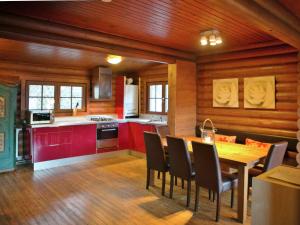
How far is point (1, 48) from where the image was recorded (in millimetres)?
4234

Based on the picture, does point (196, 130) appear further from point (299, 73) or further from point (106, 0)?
→ point (106, 0)

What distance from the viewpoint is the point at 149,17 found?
10.1ft

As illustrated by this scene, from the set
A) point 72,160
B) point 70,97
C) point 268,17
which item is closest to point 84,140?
point 72,160

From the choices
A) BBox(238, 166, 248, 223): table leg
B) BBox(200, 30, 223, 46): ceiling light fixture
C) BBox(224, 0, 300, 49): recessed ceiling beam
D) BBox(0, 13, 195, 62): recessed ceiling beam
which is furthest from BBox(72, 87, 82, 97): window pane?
BBox(224, 0, 300, 49): recessed ceiling beam

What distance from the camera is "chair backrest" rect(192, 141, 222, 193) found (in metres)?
2.93

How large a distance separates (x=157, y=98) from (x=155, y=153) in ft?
10.1

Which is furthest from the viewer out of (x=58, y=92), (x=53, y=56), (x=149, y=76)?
(x=149, y=76)

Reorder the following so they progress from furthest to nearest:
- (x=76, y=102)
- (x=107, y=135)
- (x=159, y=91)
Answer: (x=159, y=91) < (x=76, y=102) < (x=107, y=135)

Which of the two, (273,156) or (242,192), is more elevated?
(273,156)

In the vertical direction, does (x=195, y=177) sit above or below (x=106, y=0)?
below

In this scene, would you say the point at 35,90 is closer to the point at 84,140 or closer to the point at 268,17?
the point at 84,140

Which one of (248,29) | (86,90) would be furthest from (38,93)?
(248,29)

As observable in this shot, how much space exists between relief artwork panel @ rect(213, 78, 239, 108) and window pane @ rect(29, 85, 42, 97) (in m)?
4.02

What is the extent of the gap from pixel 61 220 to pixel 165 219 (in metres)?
1.28
